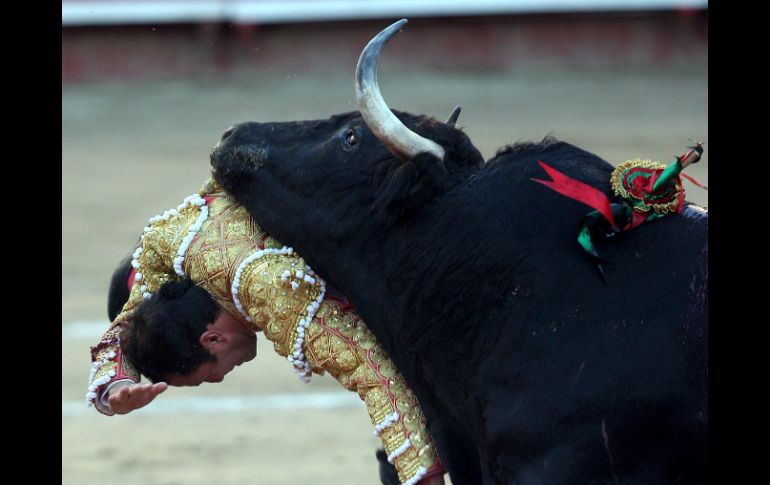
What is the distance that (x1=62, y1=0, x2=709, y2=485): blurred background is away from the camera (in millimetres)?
9578

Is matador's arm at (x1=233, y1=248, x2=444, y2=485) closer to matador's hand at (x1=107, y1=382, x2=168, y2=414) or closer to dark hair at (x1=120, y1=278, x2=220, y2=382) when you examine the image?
dark hair at (x1=120, y1=278, x2=220, y2=382)

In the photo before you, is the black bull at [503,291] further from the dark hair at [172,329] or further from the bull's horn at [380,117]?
the dark hair at [172,329]

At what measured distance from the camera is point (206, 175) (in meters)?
9.41

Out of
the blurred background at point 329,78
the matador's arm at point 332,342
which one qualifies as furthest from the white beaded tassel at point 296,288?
the blurred background at point 329,78

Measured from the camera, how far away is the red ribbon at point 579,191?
271 centimetres

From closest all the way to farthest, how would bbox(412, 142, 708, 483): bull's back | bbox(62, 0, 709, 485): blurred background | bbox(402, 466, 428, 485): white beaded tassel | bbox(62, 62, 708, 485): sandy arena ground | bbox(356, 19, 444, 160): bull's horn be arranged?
bbox(412, 142, 708, 483): bull's back → bbox(356, 19, 444, 160): bull's horn → bbox(402, 466, 428, 485): white beaded tassel → bbox(62, 62, 708, 485): sandy arena ground → bbox(62, 0, 709, 485): blurred background

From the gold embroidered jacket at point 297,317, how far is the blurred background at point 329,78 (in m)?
4.73

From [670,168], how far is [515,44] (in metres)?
9.40

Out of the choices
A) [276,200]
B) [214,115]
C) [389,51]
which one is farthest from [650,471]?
[389,51]

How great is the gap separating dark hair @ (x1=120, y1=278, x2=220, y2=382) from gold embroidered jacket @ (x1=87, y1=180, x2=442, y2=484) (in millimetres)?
36

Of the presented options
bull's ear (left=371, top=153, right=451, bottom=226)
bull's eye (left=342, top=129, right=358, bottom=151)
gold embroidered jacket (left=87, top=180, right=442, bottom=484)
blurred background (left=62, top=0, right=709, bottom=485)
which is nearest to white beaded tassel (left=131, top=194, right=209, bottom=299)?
gold embroidered jacket (left=87, top=180, right=442, bottom=484)

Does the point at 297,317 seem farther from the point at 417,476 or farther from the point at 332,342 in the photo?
the point at 417,476

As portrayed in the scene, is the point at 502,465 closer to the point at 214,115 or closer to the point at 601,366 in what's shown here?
the point at 601,366

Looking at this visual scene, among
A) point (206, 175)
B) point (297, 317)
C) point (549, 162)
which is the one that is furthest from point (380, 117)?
point (206, 175)
